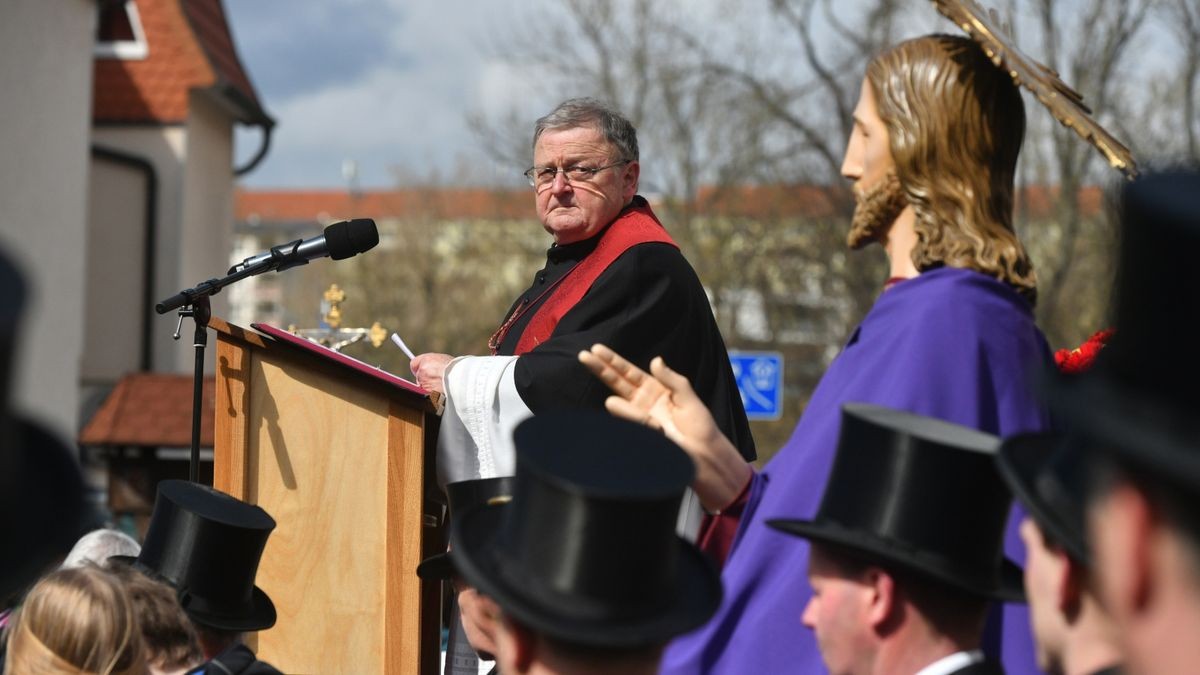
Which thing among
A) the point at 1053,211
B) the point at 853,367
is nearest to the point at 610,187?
the point at 853,367

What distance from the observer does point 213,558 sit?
4.34 m

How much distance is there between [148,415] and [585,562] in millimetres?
A: 11827

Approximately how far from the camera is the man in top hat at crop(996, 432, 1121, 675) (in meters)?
2.09

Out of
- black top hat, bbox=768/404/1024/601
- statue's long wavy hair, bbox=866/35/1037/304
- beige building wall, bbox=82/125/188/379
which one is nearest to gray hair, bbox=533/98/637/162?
statue's long wavy hair, bbox=866/35/1037/304

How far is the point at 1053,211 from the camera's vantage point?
1096 inches

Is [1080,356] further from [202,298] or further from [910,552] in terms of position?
[202,298]

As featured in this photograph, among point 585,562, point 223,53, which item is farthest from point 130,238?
point 585,562

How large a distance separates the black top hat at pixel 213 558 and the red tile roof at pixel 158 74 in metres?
21.5

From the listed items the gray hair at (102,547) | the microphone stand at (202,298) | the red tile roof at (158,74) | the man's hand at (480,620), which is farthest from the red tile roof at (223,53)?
the man's hand at (480,620)

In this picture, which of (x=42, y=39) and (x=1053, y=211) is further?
(x=1053, y=211)

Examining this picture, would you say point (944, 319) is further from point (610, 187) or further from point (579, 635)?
point (610, 187)

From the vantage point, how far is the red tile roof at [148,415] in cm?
1311

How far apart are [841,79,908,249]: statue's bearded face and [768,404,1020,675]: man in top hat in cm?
90

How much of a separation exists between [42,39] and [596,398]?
16.9 meters
